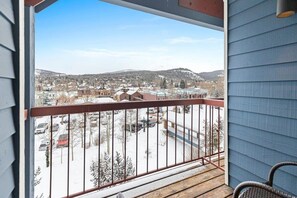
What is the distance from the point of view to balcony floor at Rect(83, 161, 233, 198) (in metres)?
1.75

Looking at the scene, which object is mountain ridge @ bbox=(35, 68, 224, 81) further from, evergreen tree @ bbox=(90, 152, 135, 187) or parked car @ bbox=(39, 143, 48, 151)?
evergreen tree @ bbox=(90, 152, 135, 187)

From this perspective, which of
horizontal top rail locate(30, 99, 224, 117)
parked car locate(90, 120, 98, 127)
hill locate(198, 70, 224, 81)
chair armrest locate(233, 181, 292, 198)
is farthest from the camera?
hill locate(198, 70, 224, 81)

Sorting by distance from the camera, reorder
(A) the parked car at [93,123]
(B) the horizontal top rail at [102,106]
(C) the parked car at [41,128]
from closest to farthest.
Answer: (B) the horizontal top rail at [102,106] < (C) the parked car at [41,128] < (A) the parked car at [93,123]

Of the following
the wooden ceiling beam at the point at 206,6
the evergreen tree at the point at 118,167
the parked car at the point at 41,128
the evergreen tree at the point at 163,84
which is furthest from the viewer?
the wooden ceiling beam at the point at 206,6

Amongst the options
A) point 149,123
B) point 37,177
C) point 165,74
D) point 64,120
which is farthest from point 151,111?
point 37,177

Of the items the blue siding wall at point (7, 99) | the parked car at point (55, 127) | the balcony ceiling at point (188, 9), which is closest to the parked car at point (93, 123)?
the parked car at point (55, 127)

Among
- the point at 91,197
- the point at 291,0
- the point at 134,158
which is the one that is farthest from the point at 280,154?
the point at 91,197

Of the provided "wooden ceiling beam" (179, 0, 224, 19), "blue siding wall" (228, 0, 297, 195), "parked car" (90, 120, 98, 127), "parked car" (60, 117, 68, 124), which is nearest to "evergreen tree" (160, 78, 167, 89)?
"blue siding wall" (228, 0, 297, 195)

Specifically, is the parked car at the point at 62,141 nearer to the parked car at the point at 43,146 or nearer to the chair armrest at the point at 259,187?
the parked car at the point at 43,146

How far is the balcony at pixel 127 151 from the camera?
173 cm

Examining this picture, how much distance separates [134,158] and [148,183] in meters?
0.33

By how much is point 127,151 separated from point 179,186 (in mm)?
683

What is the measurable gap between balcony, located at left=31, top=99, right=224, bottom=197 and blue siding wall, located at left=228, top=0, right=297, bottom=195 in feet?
1.27

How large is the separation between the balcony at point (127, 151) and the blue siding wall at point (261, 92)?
388 millimetres
